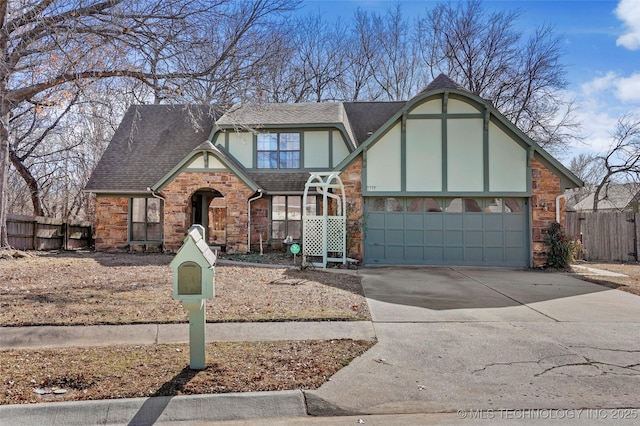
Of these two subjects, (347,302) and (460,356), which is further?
(347,302)

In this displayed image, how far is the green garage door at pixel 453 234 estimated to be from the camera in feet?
45.6

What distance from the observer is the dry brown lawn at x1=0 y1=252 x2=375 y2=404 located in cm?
390

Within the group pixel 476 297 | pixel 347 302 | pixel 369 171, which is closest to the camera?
pixel 347 302

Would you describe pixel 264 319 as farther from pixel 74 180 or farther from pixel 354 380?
pixel 74 180

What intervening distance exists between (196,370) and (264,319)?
205cm

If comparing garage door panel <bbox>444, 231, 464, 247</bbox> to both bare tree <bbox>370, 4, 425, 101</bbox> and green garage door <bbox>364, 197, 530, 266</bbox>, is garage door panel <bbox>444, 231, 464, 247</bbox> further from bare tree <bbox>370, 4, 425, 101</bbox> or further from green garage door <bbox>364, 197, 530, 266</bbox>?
bare tree <bbox>370, 4, 425, 101</bbox>

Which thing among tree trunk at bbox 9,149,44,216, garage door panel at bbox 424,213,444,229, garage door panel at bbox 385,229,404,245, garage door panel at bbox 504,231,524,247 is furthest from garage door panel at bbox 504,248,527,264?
tree trunk at bbox 9,149,44,216

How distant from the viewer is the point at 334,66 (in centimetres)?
2986

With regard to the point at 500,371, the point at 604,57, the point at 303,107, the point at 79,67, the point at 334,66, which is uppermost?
the point at 334,66

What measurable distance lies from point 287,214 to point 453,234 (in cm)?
658

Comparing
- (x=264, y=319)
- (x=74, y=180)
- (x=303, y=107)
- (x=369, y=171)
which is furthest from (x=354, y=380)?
(x=74, y=180)

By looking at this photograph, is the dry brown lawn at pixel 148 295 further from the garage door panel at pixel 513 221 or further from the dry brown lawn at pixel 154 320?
the garage door panel at pixel 513 221

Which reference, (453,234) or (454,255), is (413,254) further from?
(453,234)

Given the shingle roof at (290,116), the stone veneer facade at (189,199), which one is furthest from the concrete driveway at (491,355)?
the shingle roof at (290,116)
